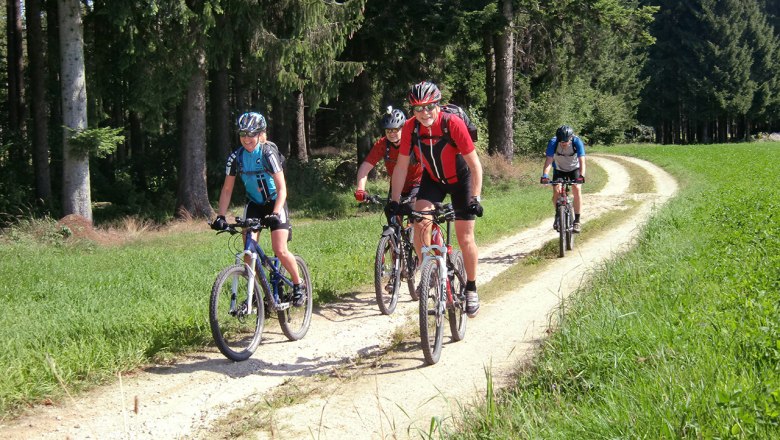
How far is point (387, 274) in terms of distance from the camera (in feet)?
27.5

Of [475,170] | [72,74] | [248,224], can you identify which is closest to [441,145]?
[475,170]

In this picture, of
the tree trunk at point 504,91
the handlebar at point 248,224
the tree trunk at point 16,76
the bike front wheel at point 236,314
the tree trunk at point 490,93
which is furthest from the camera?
the tree trunk at point 490,93

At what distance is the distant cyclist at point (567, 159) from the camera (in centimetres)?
1233

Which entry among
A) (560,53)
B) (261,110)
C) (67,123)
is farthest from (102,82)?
(560,53)

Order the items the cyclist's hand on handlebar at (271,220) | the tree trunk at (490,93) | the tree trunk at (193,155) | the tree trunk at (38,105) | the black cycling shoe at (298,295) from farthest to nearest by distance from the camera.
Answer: the tree trunk at (490,93) → the tree trunk at (38,105) → the tree trunk at (193,155) → the black cycling shoe at (298,295) → the cyclist's hand on handlebar at (271,220)

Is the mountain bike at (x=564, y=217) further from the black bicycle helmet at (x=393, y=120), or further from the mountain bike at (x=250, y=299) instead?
the mountain bike at (x=250, y=299)

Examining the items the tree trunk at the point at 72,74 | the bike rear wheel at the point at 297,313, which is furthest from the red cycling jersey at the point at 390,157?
the tree trunk at the point at 72,74

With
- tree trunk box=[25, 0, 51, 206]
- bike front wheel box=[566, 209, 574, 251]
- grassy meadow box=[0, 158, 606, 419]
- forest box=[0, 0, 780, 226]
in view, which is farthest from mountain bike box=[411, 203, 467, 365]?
tree trunk box=[25, 0, 51, 206]

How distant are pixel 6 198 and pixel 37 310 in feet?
50.1

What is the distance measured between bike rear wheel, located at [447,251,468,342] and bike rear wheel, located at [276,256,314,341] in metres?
1.56

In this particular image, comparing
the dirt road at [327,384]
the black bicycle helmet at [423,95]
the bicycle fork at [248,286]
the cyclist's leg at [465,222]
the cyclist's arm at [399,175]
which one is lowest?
the dirt road at [327,384]

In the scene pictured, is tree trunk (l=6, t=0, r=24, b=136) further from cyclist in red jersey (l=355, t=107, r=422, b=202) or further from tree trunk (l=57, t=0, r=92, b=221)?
cyclist in red jersey (l=355, t=107, r=422, b=202)

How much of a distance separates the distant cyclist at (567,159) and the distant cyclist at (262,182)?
6252 millimetres

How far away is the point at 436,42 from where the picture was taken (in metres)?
24.6
